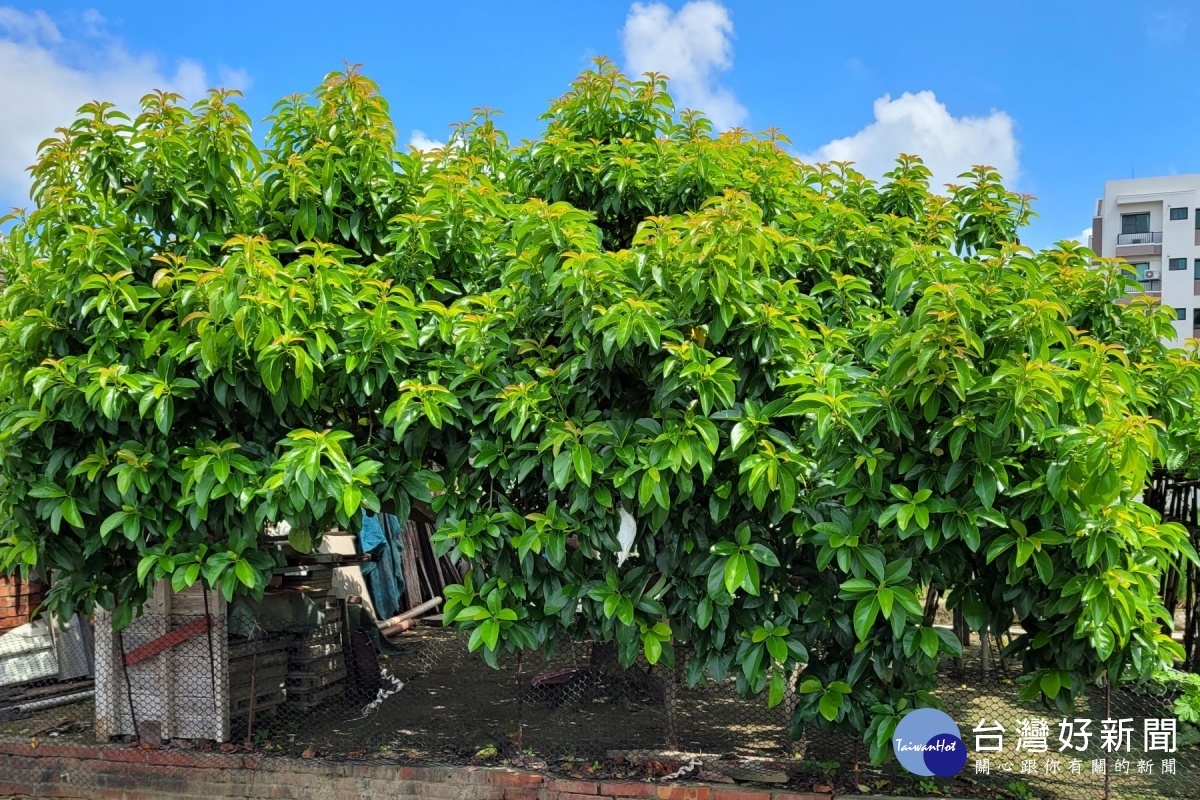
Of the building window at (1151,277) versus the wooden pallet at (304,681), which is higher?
the building window at (1151,277)

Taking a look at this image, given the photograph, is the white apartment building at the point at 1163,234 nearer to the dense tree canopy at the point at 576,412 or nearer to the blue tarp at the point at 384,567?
the blue tarp at the point at 384,567

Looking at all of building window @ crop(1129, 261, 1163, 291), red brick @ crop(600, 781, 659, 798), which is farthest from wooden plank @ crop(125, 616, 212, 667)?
building window @ crop(1129, 261, 1163, 291)

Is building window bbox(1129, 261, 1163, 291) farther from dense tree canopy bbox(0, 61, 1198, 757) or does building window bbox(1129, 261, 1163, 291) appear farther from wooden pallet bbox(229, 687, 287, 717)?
wooden pallet bbox(229, 687, 287, 717)

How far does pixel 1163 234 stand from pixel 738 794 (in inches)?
1615

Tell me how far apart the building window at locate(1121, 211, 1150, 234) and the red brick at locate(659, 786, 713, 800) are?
136 feet

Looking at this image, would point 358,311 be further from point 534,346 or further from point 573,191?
point 573,191

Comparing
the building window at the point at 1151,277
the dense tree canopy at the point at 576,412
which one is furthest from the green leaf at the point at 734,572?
the building window at the point at 1151,277

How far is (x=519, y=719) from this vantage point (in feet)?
18.0

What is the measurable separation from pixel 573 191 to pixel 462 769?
3539 mm

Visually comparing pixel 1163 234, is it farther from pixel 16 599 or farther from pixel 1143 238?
pixel 16 599

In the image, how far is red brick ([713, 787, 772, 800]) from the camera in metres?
4.85

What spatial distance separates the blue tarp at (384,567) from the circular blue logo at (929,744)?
6.47m

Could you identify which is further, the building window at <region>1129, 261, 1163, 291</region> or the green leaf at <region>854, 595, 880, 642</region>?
the building window at <region>1129, 261, 1163, 291</region>

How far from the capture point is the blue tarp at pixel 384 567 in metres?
9.81
